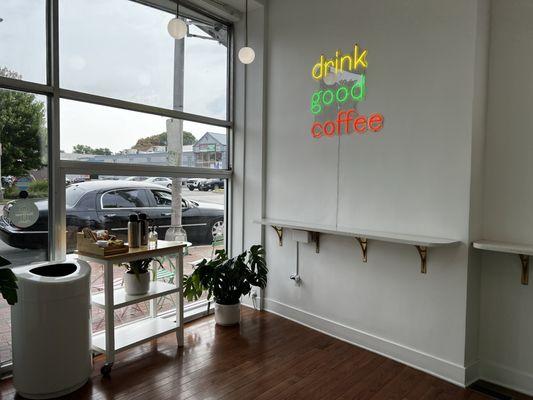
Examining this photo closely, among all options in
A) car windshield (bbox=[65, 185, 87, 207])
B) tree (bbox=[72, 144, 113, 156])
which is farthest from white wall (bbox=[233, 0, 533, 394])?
car windshield (bbox=[65, 185, 87, 207])

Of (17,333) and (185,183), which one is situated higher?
(185,183)

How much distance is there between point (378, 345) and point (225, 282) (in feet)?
4.82

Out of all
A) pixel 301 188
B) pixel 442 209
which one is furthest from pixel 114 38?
pixel 442 209

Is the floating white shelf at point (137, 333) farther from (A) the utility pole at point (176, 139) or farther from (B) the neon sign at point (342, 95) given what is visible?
(B) the neon sign at point (342, 95)

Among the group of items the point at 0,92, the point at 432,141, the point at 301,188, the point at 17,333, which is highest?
the point at 0,92

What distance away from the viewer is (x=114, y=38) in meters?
3.27

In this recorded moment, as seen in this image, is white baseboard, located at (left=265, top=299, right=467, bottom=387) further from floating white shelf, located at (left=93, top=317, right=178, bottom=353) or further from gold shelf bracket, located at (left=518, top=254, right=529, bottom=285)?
floating white shelf, located at (left=93, top=317, right=178, bottom=353)

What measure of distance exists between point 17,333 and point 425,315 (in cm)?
283

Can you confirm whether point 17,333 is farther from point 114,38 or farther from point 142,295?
point 114,38

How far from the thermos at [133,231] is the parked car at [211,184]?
103 cm

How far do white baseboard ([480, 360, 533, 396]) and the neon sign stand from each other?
1.94 meters

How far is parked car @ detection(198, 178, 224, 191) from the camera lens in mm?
4035

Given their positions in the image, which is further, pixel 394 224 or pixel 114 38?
pixel 114 38

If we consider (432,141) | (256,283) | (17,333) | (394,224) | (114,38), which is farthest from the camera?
(256,283)
